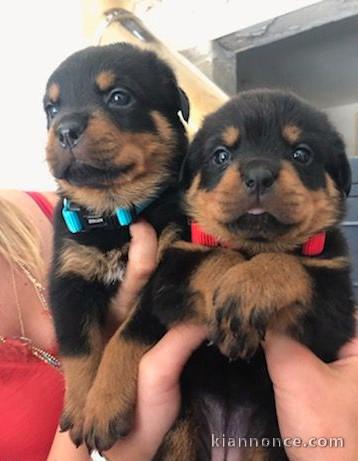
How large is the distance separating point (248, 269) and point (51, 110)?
65 centimetres

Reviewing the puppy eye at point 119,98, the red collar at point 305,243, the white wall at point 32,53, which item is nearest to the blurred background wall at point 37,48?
the white wall at point 32,53

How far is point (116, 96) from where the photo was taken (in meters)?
1.26

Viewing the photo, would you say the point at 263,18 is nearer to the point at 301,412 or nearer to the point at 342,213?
the point at 342,213

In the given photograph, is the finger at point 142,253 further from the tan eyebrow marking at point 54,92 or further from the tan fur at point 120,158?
the tan eyebrow marking at point 54,92

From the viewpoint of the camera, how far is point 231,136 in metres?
1.15

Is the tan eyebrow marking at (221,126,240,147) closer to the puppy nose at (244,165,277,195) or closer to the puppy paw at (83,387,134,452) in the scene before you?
the puppy nose at (244,165,277,195)

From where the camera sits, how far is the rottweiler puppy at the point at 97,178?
117 cm

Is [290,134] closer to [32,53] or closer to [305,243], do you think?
[305,243]

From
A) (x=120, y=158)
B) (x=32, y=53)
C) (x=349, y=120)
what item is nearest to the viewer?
(x=120, y=158)

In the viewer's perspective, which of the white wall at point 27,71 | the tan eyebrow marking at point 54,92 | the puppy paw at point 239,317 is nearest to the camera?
the puppy paw at point 239,317

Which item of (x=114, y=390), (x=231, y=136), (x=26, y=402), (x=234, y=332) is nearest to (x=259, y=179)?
(x=231, y=136)

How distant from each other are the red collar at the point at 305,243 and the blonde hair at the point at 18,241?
712 millimetres

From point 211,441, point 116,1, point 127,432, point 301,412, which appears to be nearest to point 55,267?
point 127,432

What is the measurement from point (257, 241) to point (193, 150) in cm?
28
